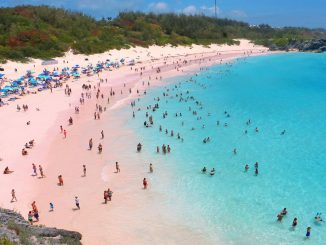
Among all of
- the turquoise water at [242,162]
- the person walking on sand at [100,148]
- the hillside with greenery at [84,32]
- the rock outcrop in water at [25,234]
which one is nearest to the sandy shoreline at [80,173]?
the person walking on sand at [100,148]

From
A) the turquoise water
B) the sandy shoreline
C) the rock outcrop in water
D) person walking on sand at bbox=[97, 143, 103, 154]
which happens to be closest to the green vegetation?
A: the rock outcrop in water

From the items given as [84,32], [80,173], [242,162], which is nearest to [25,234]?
[80,173]

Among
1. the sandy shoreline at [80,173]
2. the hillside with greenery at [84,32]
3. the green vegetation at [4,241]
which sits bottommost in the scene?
the sandy shoreline at [80,173]

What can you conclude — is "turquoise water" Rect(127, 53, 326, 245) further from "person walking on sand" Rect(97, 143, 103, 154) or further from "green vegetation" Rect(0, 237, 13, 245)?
"green vegetation" Rect(0, 237, 13, 245)

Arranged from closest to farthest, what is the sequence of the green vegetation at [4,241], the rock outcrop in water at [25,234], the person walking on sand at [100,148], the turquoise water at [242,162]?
the green vegetation at [4,241], the rock outcrop in water at [25,234], the turquoise water at [242,162], the person walking on sand at [100,148]

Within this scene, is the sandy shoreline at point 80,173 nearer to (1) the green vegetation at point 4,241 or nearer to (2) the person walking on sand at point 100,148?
(2) the person walking on sand at point 100,148

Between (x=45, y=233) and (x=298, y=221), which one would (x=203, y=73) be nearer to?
(x=298, y=221)
